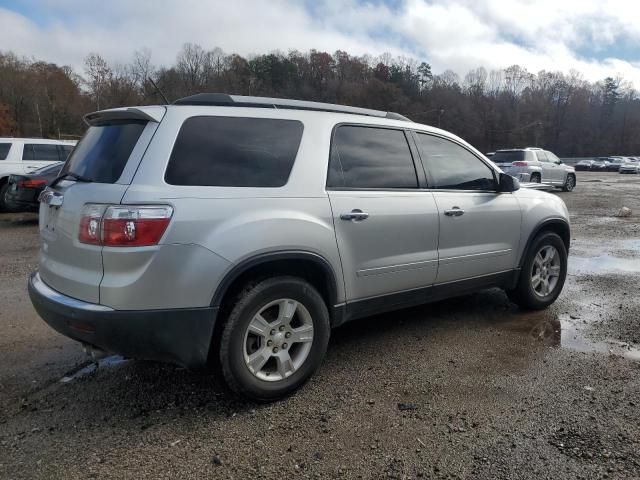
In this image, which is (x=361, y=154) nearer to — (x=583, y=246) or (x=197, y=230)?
(x=197, y=230)

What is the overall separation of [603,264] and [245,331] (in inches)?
249

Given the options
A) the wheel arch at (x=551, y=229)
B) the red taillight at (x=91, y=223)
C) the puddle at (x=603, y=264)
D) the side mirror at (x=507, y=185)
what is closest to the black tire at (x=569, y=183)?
the puddle at (x=603, y=264)

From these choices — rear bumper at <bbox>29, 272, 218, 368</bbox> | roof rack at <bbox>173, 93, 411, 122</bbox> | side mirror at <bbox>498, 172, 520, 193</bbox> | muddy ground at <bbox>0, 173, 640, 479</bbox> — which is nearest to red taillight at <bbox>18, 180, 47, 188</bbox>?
muddy ground at <bbox>0, 173, 640, 479</bbox>

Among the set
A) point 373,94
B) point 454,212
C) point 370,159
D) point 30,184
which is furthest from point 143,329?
point 373,94

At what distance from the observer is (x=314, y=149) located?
→ 3381mm

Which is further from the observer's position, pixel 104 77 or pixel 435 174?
pixel 104 77

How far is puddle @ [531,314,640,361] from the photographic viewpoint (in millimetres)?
3996

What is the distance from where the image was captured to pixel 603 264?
727 cm

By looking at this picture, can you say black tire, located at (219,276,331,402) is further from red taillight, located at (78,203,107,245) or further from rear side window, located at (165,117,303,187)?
red taillight, located at (78,203,107,245)

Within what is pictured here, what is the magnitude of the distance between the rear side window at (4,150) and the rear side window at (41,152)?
360 millimetres

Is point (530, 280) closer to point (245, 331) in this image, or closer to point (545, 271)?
point (545, 271)

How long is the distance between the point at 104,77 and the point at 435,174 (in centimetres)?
7092

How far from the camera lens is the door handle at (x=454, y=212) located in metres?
4.03

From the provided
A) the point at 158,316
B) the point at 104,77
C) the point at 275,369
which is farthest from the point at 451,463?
the point at 104,77
